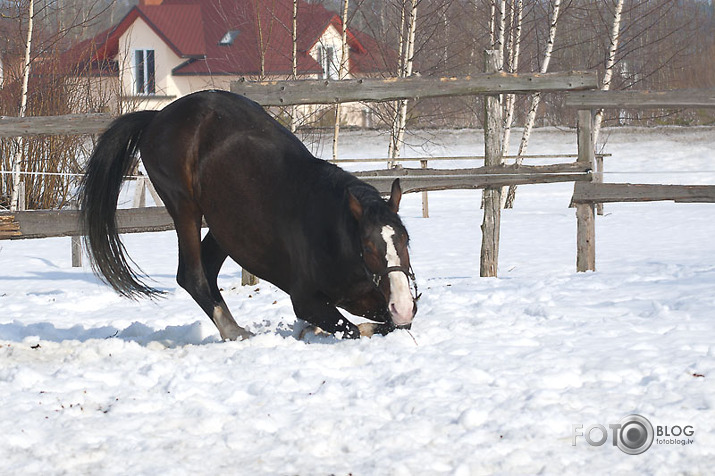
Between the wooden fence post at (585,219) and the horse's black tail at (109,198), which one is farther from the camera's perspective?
the wooden fence post at (585,219)

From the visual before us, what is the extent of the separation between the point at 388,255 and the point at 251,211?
1042 millimetres

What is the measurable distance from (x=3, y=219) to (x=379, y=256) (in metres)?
3.97

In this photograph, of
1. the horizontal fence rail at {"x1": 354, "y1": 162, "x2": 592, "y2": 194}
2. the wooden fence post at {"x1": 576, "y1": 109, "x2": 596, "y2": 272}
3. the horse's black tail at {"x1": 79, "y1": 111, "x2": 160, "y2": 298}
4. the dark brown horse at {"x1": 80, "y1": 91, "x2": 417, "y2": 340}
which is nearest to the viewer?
the dark brown horse at {"x1": 80, "y1": 91, "x2": 417, "y2": 340}

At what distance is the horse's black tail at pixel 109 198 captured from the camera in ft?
16.2

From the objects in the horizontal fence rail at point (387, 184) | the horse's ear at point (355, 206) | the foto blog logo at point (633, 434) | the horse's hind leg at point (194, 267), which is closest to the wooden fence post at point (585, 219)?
the horizontal fence rail at point (387, 184)

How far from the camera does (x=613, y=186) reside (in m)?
6.78

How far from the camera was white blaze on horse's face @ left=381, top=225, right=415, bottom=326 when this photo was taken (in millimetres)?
3725

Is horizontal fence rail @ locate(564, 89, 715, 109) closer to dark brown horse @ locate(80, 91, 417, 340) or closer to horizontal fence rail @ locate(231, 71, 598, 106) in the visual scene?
horizontal fence rail @ locate(231, 71, 598, 106)

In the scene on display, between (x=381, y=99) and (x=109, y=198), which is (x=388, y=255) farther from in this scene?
(x=381, y=99)

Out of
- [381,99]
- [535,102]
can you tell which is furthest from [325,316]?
[535,102]

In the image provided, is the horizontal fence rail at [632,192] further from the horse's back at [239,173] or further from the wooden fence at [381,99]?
the horse's back at [239,173]

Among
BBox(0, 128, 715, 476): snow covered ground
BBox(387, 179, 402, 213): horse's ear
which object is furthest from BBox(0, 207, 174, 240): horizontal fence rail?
BBox(387, 179, 402, 213): horse's ear

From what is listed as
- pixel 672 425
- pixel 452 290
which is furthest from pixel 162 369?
pixel 452 290

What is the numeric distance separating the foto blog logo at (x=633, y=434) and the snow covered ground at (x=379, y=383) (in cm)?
2
